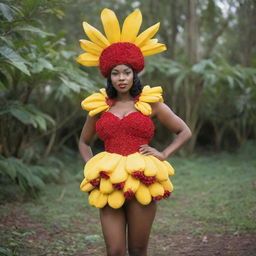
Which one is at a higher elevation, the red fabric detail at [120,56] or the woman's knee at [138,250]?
the red fabric detail at [120,56]

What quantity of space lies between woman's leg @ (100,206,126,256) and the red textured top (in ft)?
1.31

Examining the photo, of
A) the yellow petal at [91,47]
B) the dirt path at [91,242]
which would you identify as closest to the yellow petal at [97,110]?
the yellow petal at [91,47]

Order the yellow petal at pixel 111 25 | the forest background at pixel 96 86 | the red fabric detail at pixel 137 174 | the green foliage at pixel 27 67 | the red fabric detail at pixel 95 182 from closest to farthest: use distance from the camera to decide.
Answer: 1. the red fabric detail at pixel 137 174
2. the red fabric detail at pixel 95 182
3. the yellow petal at pixel 111 25
4. the green foliage at pixel 27 67
5. the forest background at pixel 96 86

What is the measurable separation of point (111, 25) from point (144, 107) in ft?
2.00

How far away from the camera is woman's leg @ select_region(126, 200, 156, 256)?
2.75m

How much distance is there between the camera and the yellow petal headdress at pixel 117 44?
9.27ft

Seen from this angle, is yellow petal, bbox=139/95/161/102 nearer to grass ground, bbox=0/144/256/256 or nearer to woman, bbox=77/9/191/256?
woman, bbox=77/9/191/256

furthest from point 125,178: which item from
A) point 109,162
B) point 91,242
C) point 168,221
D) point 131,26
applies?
point 168,221

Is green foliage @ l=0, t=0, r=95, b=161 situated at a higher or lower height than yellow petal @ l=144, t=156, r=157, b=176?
higher

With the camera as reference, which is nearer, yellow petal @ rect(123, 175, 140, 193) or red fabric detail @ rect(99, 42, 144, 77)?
yellow petal @ rect(123, 175, 140, 193)

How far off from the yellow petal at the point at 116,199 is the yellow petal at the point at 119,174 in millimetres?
105

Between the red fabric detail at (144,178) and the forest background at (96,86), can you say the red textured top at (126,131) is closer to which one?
the red fabric detail at (144,178)

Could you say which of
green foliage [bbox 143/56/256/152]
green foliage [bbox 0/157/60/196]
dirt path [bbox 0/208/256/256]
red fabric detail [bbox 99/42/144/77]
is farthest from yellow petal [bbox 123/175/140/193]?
green foliage [bbox 143/56/256/152]

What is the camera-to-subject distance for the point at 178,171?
24.8 feet
